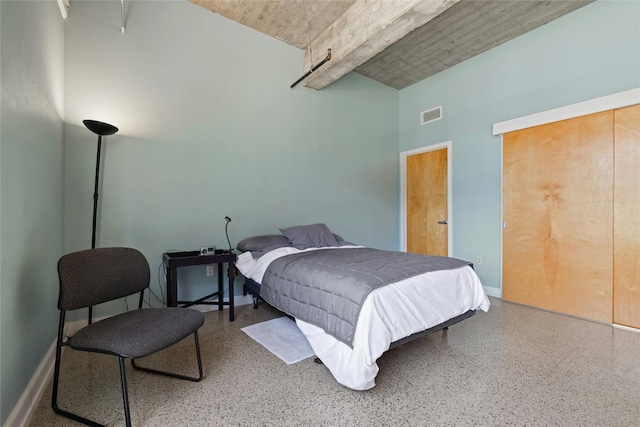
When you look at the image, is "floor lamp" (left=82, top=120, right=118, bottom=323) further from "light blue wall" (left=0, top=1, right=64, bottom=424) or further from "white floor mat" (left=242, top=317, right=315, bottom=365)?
"white floor mat" (left=242, top=317, right=315, bottom=365)

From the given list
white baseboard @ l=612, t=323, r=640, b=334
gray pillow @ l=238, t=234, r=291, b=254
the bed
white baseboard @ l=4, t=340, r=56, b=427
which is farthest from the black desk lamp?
white baseboard @ l=612, t=323, r=640, b=334

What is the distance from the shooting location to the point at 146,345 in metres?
1.33

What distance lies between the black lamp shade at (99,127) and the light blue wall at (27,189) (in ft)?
0.68

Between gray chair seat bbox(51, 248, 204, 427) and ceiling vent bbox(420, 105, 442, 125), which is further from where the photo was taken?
ceiling vent bbox(420, 105, 442, 125)

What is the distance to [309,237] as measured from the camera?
3266 mm

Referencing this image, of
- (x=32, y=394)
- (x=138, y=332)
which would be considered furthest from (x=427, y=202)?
(x=32, y=394)

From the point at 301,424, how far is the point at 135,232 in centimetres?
229

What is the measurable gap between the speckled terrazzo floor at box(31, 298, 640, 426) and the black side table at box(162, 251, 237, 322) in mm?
468

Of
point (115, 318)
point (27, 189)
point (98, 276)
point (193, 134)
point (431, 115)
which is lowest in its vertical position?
point (115, 318)

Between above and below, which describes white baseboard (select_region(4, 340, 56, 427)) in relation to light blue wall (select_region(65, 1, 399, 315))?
below

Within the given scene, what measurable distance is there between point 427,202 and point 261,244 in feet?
9.04

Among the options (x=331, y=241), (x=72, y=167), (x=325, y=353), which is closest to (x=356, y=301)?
(x=325, y=353)

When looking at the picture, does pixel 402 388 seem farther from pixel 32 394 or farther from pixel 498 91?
pixel 498 91

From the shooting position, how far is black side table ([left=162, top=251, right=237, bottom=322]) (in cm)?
252
